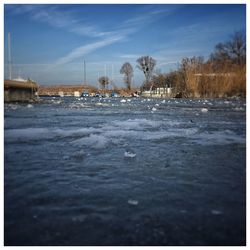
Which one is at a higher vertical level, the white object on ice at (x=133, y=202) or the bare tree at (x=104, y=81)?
the bare tree at (x=104, y=81)

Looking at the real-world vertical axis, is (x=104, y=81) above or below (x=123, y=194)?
above

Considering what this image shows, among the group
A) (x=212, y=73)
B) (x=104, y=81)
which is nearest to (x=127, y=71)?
(x=104, y=81)

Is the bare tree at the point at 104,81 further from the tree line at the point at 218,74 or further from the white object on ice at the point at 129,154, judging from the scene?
the white object on ice at the point at 129,154

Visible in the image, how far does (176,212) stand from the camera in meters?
1.91

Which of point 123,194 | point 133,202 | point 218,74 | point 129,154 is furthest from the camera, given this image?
point 218,74

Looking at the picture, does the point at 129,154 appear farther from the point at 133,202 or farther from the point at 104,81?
the point at 104,81

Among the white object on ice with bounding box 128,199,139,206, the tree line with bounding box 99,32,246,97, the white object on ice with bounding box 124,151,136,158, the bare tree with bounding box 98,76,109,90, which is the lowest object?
the white object on ice with bounding box 128,199,139,206

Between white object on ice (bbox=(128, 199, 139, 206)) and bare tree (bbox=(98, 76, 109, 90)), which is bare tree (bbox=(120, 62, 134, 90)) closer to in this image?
bare tree (bbox=(98, 76, 109, 90))

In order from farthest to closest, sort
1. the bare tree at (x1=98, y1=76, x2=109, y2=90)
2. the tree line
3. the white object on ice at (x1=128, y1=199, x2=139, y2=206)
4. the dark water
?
1. the bare tree at (x1=98, y1=76, x2=109, y2=90)
2. the tree line
3. the white object on ice at (x1=128, y1=199, x2=139, y2=206)
4. the dark water

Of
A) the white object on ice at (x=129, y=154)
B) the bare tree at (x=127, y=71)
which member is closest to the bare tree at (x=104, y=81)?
the bare tree at (x=127, y=71)

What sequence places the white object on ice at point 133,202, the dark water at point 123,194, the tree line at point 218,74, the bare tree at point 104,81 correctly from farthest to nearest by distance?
1. the bare tree at point 104,81
2. the tree line at point 218,74
3. the white object on ice at point 133,202
4. the dark water at point 123,194

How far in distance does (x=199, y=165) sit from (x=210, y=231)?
1427 mm

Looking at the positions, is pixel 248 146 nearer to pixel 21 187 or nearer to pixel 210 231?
pixel 210 231

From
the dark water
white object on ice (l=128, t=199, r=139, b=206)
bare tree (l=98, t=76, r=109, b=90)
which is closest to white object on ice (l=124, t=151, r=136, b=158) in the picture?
the dark water
